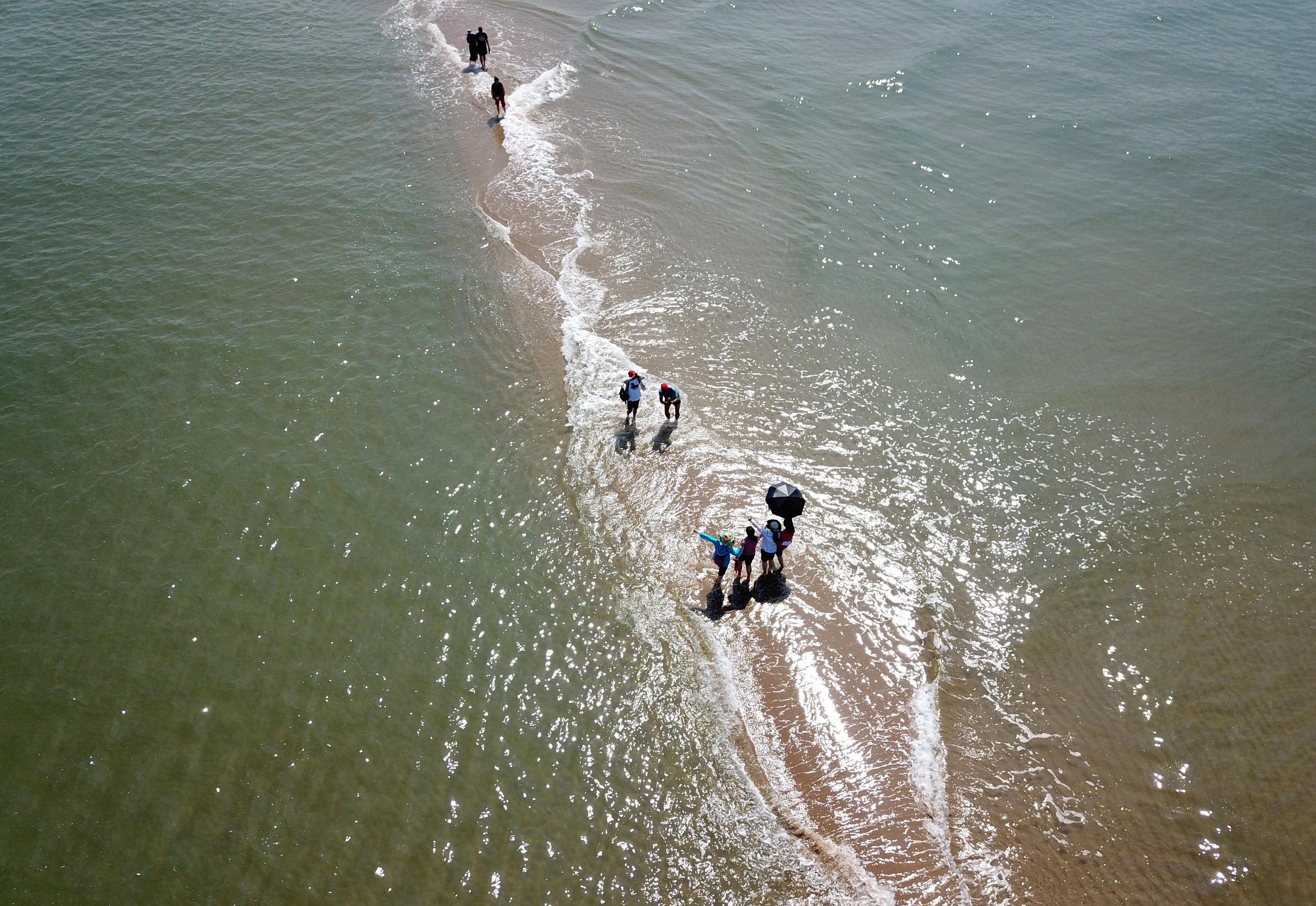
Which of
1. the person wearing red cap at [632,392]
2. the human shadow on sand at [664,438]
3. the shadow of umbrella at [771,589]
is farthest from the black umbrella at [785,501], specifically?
the person wearing red cap at [632,392]

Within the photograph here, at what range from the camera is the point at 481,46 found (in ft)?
129

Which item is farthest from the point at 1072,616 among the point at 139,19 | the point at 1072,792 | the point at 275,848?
the point at 139,19

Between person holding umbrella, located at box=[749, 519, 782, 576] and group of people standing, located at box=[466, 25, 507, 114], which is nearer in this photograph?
person holding umbrella, located at box=[749, 519, 782, 576]

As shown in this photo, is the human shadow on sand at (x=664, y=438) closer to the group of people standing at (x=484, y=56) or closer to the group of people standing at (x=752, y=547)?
the group of people standing at (x=752, y=547)

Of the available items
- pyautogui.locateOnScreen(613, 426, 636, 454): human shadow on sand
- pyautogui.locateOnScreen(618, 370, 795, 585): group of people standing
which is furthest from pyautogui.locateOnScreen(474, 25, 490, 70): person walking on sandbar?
pyautogui.locateOnScreen(618, 370, 795, 585): group of people standing

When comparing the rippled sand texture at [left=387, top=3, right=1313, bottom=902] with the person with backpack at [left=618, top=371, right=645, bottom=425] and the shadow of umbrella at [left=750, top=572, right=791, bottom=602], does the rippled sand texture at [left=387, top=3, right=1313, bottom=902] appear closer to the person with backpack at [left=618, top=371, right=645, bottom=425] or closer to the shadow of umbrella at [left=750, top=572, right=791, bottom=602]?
the shadow of umbrella at [left=750, top=572, right=791, bottom=602]

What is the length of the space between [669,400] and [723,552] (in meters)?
5.40

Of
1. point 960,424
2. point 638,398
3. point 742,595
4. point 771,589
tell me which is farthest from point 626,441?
point 960,424

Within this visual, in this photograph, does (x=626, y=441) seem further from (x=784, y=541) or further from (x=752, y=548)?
(x=784, y=541)

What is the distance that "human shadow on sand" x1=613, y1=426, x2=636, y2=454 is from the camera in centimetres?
2047

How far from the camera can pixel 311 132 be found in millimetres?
33625

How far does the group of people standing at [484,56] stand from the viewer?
3444 cm

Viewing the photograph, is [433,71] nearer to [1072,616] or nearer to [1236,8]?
[1072,616]

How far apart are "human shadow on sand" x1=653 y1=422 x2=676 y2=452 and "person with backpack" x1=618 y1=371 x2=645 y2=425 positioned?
85 cm
